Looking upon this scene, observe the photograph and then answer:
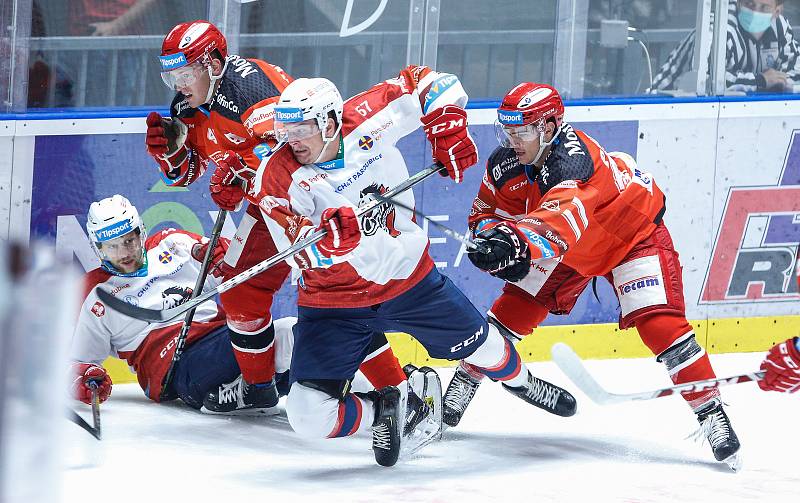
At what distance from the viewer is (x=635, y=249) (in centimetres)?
361

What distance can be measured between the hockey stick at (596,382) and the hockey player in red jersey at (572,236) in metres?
0.23

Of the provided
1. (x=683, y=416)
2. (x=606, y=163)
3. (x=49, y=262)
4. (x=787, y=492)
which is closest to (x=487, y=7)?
(x=606, y=163)

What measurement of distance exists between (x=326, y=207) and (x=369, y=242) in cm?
15

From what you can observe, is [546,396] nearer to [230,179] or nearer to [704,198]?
[230,179]

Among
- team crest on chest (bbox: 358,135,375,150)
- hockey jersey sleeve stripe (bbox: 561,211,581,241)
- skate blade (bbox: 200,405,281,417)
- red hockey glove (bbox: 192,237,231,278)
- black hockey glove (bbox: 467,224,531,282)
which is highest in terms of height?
team crest on chest (bbox: 358,135,375,150)

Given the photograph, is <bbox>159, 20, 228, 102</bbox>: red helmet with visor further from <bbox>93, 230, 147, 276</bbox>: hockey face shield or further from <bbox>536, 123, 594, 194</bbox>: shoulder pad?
<bbox>536, 123, 594, 194</bbox>: shoulder pad

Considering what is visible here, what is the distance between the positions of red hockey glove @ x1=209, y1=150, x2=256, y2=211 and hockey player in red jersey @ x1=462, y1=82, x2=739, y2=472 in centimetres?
73

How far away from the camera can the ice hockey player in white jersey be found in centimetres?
388

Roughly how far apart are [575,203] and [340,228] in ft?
2.47

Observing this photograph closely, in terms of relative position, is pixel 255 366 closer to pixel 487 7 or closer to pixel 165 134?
pixel 165 134

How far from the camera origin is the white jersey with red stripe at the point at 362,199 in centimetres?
317

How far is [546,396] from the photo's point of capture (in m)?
3.83

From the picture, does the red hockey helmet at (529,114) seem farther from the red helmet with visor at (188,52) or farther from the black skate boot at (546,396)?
the red helmet with visor at (188,52)

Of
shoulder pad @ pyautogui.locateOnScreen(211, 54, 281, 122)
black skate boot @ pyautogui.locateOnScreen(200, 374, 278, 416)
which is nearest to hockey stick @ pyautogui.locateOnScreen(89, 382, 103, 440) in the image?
black skate boot @ pyautogui.locateOnScreen(200, 374, 278, 416)
